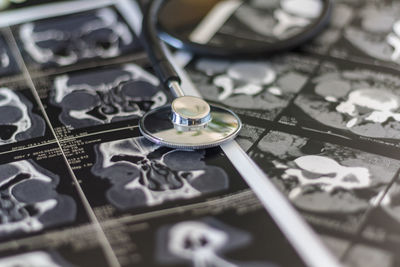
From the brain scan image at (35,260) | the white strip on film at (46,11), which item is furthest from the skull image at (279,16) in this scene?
the brain scan image at (35,260)

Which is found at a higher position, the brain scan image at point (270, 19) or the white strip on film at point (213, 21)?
the white strip on film at point (213, 21)

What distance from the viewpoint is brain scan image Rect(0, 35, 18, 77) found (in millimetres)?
769

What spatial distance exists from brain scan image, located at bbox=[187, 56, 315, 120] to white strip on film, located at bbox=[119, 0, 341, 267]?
9cm

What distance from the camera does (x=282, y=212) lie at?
547 mm

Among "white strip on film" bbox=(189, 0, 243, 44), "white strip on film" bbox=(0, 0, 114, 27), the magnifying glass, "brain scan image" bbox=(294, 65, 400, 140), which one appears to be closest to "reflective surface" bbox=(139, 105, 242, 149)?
the magnifying glass

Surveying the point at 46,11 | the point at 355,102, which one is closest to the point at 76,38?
the point at 46,11

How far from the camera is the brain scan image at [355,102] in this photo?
26.2 inches

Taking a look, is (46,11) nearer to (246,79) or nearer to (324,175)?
(246,79)

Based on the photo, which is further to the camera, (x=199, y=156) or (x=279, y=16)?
(x=279, y=16)

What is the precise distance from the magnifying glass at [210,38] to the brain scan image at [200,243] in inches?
4.1

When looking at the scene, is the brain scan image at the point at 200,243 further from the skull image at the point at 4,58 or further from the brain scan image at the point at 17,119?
the skull image at the point at 4,58

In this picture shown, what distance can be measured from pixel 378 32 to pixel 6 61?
0.54 metres

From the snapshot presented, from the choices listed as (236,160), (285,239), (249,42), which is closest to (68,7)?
(249,42)

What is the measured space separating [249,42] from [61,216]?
407 mm
